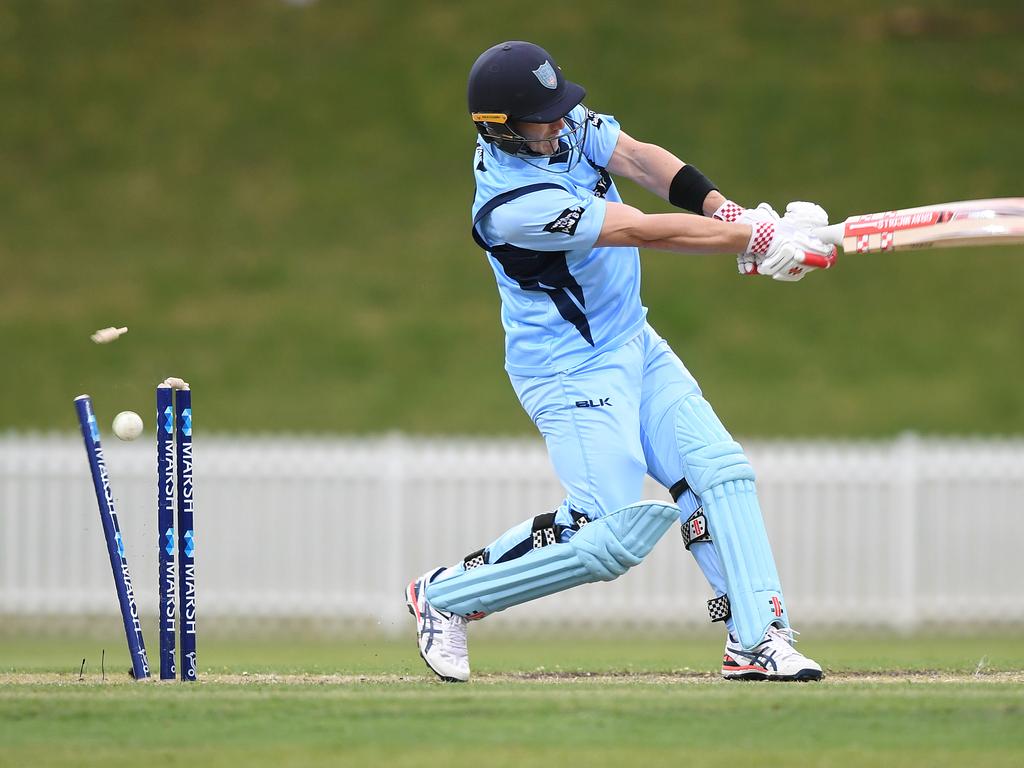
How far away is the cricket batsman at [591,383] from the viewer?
15.0ft

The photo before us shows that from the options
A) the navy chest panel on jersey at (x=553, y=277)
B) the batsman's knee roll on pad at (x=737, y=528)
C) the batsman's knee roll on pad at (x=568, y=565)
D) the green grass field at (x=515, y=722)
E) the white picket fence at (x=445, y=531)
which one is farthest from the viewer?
the white picket fence at (x=445, y=531)

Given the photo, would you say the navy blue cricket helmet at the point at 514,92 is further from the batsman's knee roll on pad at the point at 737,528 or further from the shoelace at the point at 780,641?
the shoelace at the point at 780,641

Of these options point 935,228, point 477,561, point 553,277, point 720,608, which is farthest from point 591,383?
point 935,228

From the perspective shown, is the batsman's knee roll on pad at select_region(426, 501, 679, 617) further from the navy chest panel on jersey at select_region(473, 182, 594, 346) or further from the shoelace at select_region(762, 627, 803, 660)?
the navy chest panel on jersey at select_region(473, 182, 594, 346)

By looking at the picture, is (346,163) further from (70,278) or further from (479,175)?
(479,175)

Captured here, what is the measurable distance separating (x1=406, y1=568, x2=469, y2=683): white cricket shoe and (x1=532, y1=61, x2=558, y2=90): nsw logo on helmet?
154cm

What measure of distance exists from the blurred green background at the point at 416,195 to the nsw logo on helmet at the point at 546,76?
985 cm

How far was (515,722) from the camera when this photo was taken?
12.2 feet

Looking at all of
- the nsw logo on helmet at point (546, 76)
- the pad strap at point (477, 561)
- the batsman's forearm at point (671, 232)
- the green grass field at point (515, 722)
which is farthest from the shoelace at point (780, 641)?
the nsw logo on helmet at point (546, 76)

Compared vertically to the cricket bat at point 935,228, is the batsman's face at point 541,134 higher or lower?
higher

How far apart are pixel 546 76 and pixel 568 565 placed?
145 cm

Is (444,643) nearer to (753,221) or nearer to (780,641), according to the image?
(780,641)

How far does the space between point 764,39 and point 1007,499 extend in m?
13.1

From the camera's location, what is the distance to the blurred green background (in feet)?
50.5
